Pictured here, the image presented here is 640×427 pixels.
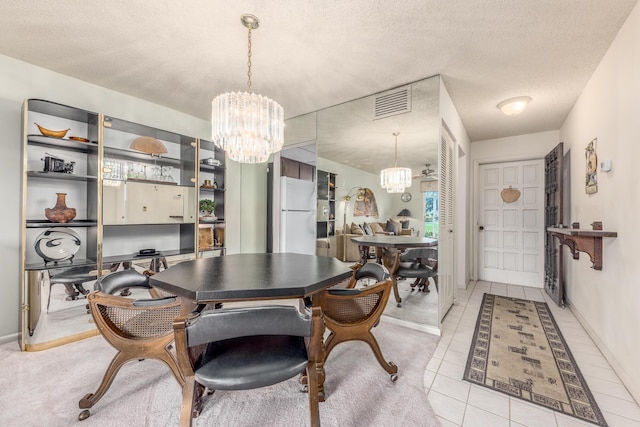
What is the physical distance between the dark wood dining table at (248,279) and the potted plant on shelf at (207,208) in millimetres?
1721

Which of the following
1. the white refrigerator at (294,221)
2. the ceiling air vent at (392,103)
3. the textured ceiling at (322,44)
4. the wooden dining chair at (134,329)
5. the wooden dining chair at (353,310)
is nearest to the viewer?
the wooden dining chair at (134,329)

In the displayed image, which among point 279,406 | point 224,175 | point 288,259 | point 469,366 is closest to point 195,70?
point 224,175

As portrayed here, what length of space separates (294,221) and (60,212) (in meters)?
2.56

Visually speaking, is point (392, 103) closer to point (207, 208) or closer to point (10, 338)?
point (207, 208)

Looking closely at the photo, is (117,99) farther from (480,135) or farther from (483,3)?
(480,135)

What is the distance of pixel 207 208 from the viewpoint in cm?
376

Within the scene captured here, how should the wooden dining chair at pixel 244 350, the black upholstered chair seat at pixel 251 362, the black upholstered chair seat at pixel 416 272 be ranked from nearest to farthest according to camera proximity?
the wooden dining chair at pixel 244 350 → the black upholstered chair seat at pixel 251 362 → the black upholstered chair seat at pixel 416 272

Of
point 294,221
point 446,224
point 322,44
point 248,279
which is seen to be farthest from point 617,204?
point 294,221

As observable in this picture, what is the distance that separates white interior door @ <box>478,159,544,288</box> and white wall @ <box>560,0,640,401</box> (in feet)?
5.55

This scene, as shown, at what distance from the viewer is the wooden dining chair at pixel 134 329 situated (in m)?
1.49

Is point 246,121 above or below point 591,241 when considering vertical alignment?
above

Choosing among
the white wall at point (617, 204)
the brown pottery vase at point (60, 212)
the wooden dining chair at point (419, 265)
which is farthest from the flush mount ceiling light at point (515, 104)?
the brown pottery vase at point (60, 212)

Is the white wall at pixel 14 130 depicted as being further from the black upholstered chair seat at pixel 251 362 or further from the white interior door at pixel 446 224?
the white interior door at pixel 446 224

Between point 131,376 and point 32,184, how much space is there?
2089mm
